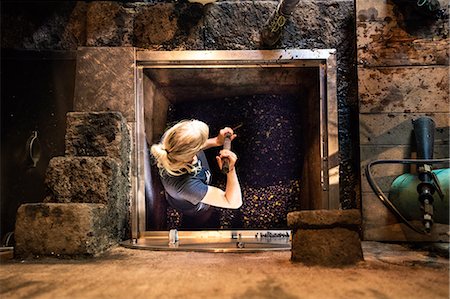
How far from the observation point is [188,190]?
13.6 feet

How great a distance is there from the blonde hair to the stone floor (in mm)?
1088

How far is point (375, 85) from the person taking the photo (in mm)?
3793

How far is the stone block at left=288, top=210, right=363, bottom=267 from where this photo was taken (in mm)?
2543

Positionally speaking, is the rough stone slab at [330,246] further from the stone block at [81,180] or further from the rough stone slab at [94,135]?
the rough stone slab at [94,135]

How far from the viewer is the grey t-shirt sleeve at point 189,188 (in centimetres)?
410

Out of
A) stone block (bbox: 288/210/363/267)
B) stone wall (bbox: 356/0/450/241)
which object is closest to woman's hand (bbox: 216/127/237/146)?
stone wall (bbox: 356/0/450/241)

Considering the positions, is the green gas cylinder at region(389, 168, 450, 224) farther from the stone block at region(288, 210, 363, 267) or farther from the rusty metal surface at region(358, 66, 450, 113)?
the stone block at region(288, 210, 363, 267)

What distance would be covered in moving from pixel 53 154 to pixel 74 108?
0.53 m

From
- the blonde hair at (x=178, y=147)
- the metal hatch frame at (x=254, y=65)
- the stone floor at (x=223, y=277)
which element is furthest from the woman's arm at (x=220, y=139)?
the stone floor at (x=223, y=277)

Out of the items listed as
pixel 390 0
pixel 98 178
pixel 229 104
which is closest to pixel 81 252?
pixel 98 178

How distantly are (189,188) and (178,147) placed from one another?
1.64 ft

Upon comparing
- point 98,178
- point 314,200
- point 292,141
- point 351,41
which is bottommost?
point 314,200

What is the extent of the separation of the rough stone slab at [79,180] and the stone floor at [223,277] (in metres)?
0.48

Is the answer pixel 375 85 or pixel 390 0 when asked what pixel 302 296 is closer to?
pixel 375 85
